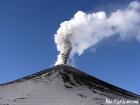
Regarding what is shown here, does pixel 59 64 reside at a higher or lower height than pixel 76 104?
higher

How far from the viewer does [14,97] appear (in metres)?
64.2

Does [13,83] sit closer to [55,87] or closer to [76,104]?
[55,87]

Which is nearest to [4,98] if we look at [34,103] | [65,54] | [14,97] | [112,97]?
[14,97]

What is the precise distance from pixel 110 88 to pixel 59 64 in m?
10.9

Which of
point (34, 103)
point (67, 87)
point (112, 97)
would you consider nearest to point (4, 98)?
point (34, 103)

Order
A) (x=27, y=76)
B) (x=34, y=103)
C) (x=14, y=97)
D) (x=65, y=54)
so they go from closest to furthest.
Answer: (x=34, y=103)
(x=14, y=97)
(x=27, y=76)
(x=65, y=54)

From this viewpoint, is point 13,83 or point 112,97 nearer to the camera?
point 112,97

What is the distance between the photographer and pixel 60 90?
66562mm

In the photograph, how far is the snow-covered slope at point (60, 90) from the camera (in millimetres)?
61938

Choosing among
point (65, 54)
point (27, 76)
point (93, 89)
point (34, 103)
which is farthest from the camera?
point (65, 54)

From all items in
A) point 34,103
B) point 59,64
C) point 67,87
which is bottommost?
point 34,103

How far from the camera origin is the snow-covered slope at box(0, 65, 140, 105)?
203ft

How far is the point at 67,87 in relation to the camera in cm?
6806

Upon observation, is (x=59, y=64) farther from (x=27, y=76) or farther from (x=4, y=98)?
(x=4, y=98)
